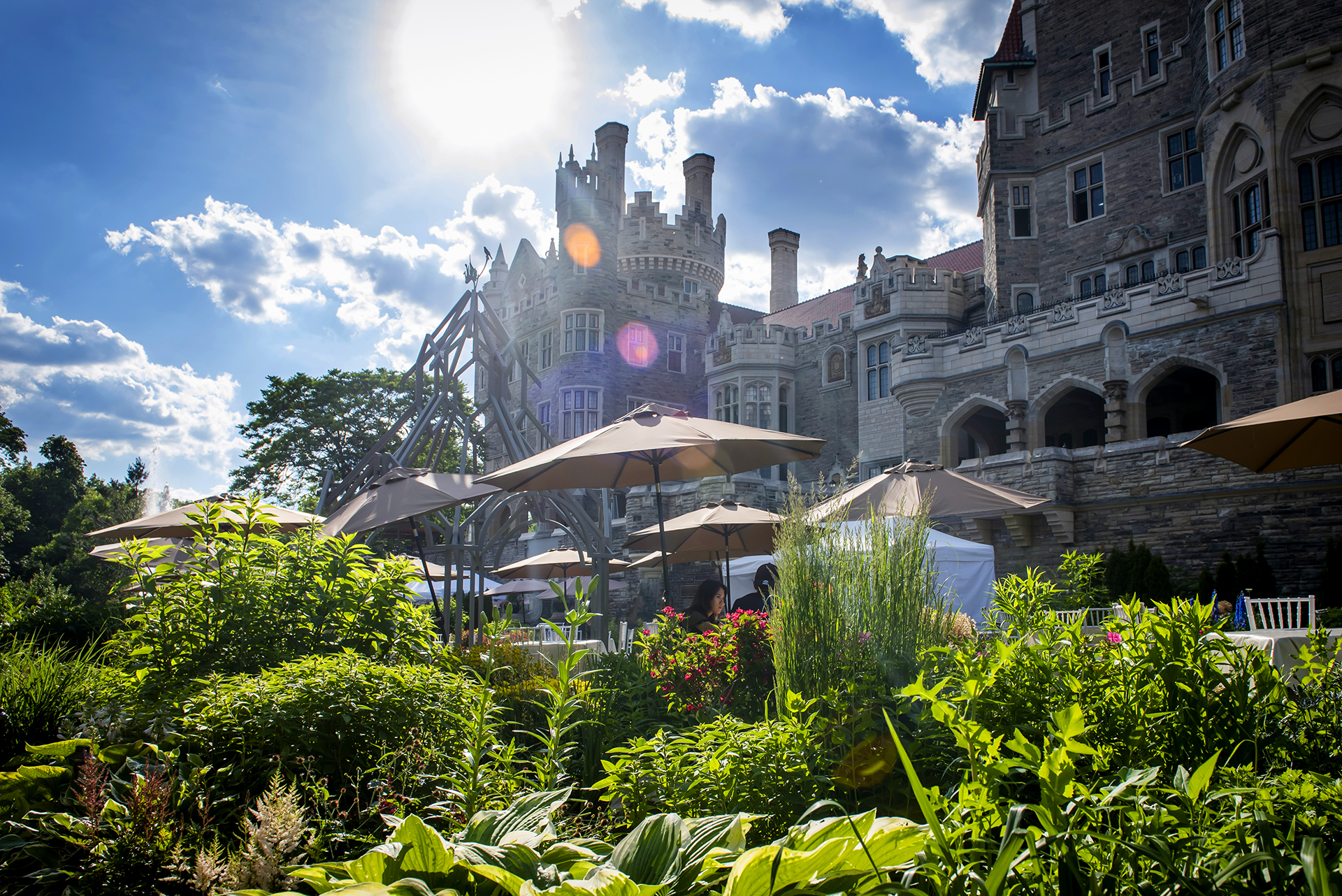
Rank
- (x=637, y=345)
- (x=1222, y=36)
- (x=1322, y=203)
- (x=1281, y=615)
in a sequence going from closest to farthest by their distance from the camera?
(x=1281, y=615), (x=1322, y=203), (x=1222, y=36), (x=637, y=345)

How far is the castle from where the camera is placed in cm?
1470

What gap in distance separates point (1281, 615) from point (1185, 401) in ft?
40.0

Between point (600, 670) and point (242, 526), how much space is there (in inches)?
73.2

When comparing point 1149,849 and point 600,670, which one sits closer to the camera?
point 1149,849

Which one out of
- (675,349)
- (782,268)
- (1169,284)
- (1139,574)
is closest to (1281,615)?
(1139,574)

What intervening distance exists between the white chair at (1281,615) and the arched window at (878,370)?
501 inches

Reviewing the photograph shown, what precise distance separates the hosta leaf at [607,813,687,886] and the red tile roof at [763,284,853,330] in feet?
89.5

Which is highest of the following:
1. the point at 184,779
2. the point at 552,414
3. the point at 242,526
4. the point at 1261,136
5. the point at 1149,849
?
the point at 1261,136

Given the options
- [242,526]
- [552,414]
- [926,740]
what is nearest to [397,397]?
[552,414]

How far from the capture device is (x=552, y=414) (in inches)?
1246

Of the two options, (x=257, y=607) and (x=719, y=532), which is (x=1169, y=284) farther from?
(x=257, y=607)

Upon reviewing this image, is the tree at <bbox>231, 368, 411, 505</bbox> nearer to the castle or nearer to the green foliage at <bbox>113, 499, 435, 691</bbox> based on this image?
the castle

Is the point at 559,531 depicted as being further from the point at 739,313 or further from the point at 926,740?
the point at 926,740

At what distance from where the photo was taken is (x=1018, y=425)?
720 inches
